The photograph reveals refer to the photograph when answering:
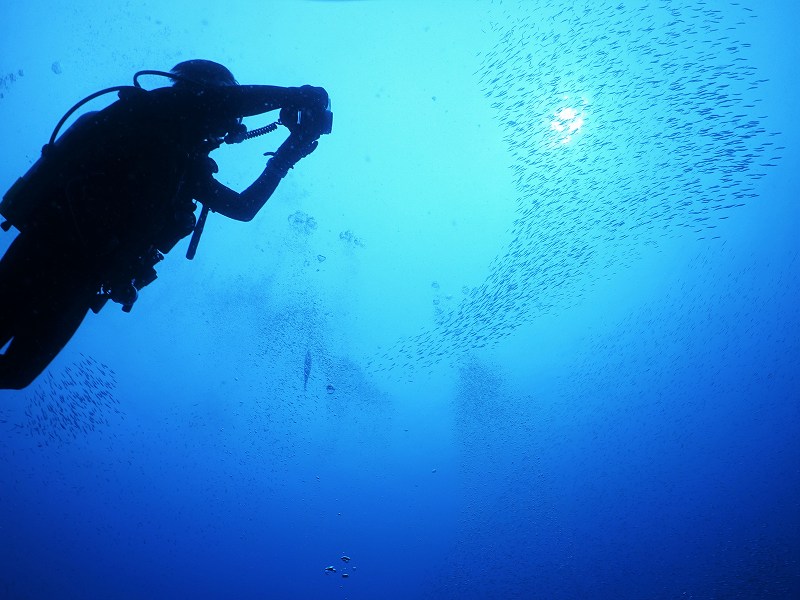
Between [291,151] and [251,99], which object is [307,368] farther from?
[251,99]

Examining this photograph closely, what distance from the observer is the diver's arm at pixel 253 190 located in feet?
8.01

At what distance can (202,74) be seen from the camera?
234 cm

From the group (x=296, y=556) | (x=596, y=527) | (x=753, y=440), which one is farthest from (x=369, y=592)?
(x=753, y=440)

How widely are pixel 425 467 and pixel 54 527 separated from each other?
26.3 metres

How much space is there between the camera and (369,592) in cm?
3456

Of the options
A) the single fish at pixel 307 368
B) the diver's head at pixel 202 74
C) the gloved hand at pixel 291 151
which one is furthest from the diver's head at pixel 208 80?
the single fish at pixel 307 368

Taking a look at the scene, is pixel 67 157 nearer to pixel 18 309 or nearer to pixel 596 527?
pixel 18 309

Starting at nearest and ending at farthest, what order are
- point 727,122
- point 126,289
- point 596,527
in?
point 126,289, point 727,122, point 596,527

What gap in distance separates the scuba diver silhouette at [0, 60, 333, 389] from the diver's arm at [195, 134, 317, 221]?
0.06 m

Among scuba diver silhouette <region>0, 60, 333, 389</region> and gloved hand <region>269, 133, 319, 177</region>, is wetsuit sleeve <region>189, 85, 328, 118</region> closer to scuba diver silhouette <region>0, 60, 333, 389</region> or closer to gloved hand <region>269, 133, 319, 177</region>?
scuba diver silhouette <region>0, 60, 333, 389</region>

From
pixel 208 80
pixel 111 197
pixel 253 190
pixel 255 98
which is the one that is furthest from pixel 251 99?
pixel 111 197

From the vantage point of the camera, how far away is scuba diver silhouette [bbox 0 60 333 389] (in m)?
1.94

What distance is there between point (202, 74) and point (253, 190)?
676mm

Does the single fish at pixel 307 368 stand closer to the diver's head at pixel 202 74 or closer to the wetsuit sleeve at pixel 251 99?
the diver's head at pixel 202 74
